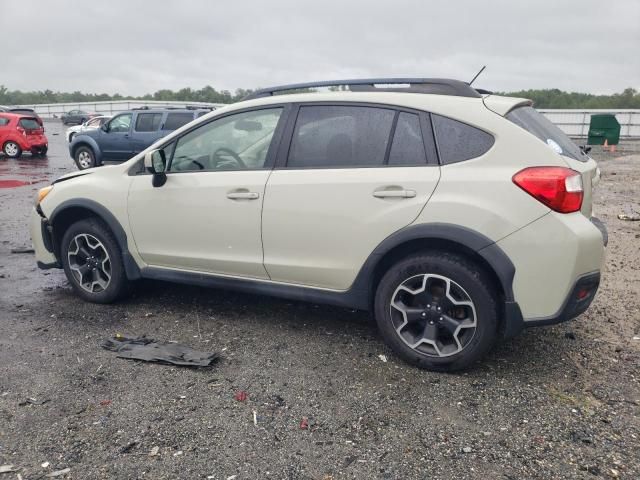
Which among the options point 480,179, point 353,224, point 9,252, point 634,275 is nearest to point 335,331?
point 353,224

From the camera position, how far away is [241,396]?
318 cm

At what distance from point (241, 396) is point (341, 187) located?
Answer: 147 cm

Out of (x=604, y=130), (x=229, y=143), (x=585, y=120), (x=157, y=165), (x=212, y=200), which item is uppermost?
(x=585, y=120)

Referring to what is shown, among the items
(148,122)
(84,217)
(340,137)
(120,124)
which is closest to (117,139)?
(120,124)

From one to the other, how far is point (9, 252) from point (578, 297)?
631cm

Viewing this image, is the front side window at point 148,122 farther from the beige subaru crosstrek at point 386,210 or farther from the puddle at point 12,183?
the beige subaru crosstrek at point 386,210

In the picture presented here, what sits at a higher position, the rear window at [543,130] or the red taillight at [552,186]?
the rear window at [543,130]

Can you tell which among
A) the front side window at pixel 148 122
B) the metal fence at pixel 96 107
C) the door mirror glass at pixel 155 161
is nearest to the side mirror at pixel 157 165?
the door mirror glass at pixel 155 161

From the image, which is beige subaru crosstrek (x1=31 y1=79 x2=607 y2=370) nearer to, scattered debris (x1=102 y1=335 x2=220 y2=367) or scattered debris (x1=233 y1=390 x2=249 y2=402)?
scattered debris (x1=102 y1=335 x2=220 y2=367)

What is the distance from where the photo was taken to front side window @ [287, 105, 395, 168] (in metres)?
3.57

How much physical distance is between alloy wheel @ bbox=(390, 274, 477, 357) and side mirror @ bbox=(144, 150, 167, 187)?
2.06 metres

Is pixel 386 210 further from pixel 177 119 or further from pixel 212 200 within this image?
pixel 177 119

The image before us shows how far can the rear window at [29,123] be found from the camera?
19.8m

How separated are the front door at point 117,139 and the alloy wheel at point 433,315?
515 inches
